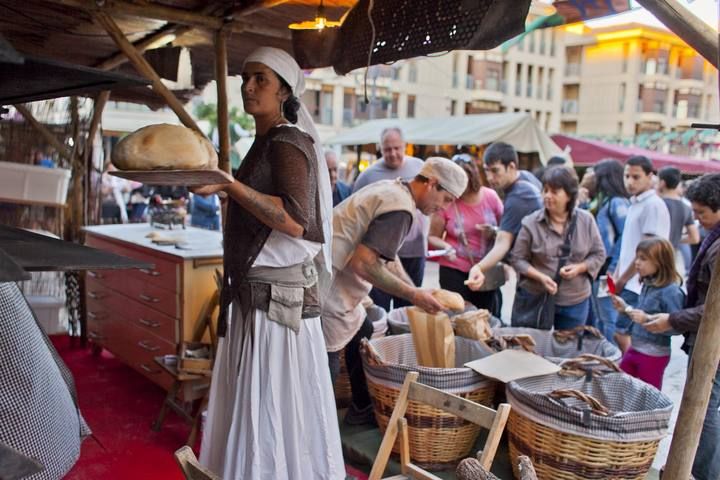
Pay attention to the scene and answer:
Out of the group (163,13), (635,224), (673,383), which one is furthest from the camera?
(673,383)

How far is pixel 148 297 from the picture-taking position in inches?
178

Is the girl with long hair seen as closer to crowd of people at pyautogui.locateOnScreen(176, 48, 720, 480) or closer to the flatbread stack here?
crowd of people at pyautogui.locateOnScreen(176, 48, 720, 480)

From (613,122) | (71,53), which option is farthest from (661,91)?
(71,53)

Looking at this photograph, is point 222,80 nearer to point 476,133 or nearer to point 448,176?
point 448,176

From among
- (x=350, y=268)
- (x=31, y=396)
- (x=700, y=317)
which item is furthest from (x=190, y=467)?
(x=700, y=317)

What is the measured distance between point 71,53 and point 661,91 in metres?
47.3

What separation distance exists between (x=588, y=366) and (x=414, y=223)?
2101 mm

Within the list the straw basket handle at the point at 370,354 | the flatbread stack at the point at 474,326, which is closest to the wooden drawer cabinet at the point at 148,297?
the straw basket handle at the point at 370,354

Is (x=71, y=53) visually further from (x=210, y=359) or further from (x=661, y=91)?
(x=661, y=91)

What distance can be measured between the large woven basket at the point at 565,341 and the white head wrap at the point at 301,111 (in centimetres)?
175

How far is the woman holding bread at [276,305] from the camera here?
2.43 metres

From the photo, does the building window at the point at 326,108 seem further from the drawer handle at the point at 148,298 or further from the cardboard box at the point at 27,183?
the drawer handle at the point at 148,298

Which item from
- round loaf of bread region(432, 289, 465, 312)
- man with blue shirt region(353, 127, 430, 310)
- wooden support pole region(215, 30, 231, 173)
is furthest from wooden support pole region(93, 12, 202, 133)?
man with blue shirt region(353, 127, 430, 310)

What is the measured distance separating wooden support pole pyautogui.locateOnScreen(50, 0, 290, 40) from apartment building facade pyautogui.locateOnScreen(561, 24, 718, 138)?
4437 centimetres
